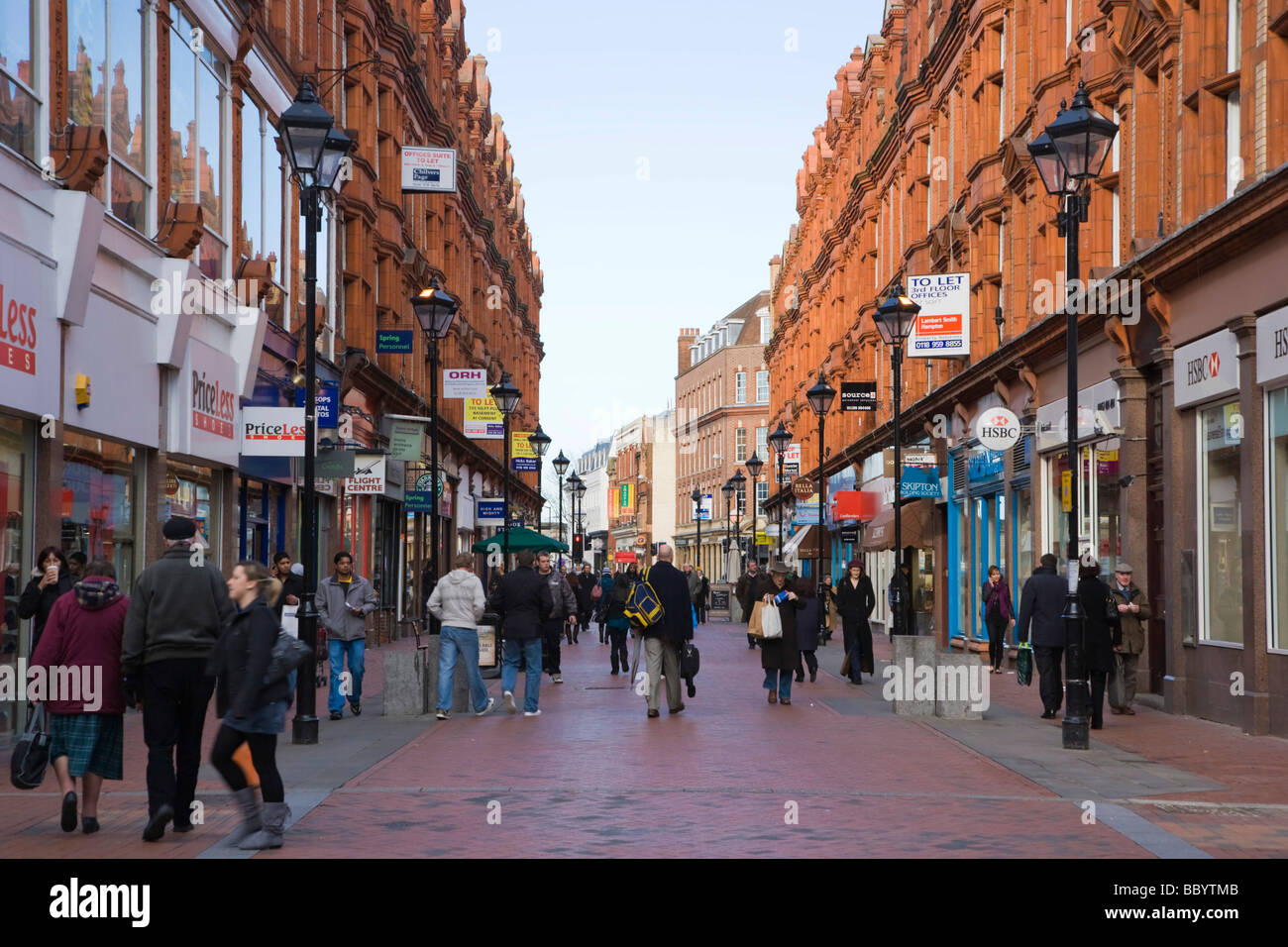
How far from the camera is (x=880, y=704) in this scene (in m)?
20.7

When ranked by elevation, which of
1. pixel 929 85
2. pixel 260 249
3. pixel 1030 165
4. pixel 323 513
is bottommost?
pixel 323 513

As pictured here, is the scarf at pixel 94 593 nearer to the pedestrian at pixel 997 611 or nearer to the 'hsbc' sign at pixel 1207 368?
the 'hsbc' sign at pixel 1207 368

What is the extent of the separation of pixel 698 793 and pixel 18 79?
360 inches

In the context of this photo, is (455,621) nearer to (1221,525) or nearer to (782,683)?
(782,683)

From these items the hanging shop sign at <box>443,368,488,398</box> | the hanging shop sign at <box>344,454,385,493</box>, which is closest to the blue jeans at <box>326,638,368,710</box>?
the hanging shop sign at <box>344,454,385,493</box>

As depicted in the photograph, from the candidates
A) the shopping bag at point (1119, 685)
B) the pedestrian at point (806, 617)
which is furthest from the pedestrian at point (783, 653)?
the shopping bag at point (1119, 685)

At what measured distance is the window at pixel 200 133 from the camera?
2167cm

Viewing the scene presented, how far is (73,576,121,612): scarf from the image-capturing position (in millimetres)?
10016

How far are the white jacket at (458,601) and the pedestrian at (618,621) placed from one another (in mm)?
7962

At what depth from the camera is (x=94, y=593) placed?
395 inches
